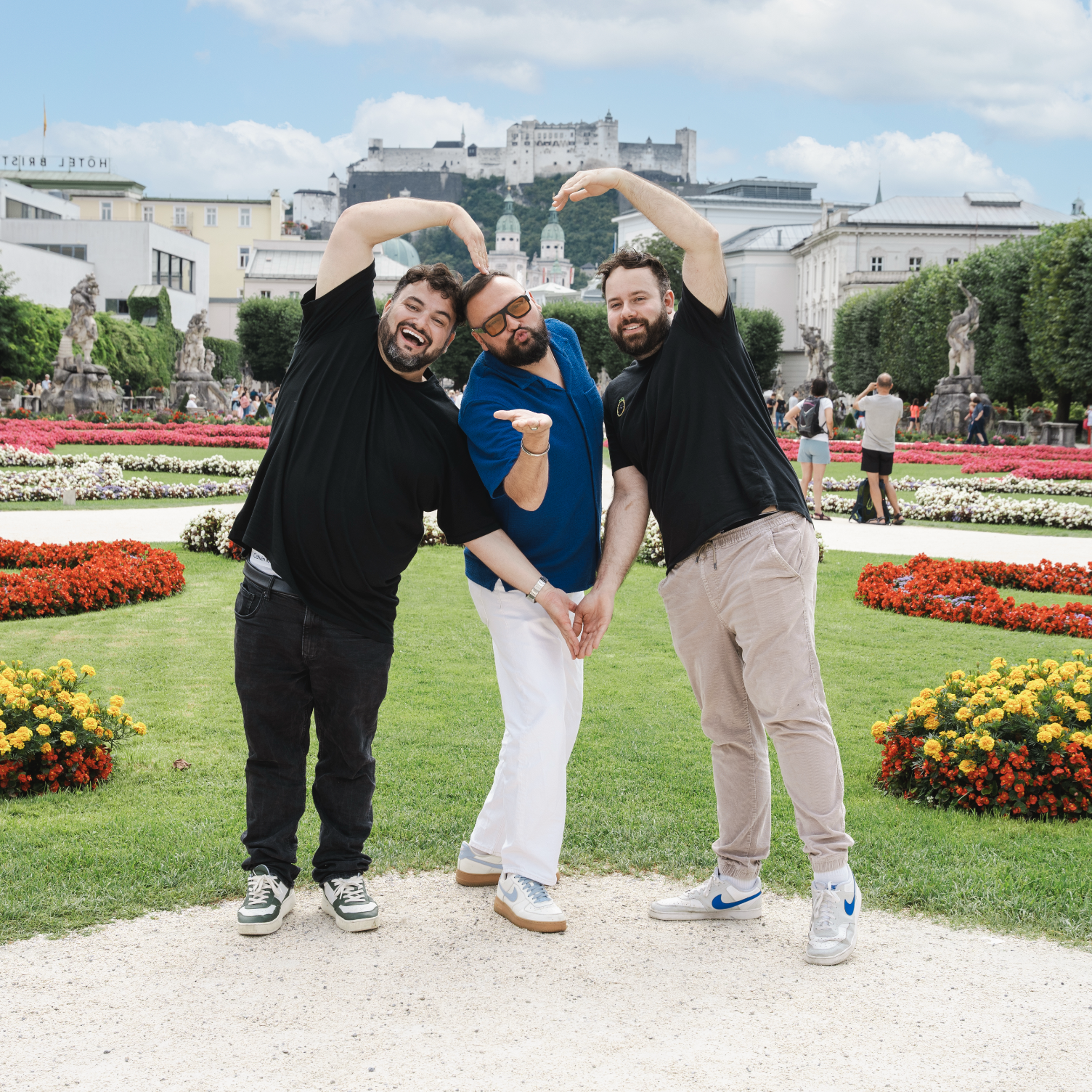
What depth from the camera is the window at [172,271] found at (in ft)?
199

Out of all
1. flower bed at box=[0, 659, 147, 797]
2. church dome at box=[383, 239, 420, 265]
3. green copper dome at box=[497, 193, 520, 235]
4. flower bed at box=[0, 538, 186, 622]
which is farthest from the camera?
green copper dome at box=[497, 193, 520, 235]

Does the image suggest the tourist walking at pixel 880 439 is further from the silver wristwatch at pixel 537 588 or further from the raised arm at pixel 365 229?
the raised arm at pixel 365 229

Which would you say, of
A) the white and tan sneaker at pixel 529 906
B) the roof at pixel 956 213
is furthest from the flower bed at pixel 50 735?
the roof at pixel 956 213

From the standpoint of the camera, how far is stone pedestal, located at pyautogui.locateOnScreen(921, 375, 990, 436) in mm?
33250

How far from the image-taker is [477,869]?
3.49 metres

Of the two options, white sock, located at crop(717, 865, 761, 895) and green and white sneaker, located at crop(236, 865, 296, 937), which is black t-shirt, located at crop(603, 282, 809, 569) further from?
green and white sneaker, located at crop(236, 865, 296, 937)

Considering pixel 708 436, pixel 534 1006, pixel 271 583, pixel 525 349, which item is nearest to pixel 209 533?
pixel 271 583

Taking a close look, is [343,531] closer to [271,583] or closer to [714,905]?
[271,583]

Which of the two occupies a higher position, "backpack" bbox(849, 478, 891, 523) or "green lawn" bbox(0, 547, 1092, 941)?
"backpack" bbox(849, 478, 891, 523)

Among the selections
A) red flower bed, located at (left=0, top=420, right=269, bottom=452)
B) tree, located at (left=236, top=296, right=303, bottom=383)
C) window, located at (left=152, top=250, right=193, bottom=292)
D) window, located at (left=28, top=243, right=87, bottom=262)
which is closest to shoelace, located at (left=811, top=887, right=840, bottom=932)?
red flower bed, located at (left=0, top=420, right=269, bottom=452)

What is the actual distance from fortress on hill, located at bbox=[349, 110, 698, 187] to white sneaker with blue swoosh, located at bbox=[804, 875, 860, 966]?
143627mm

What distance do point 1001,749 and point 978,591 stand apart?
425 cm

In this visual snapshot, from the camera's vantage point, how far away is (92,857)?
3588mm

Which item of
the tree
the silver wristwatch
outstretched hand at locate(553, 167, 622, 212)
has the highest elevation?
the tree
